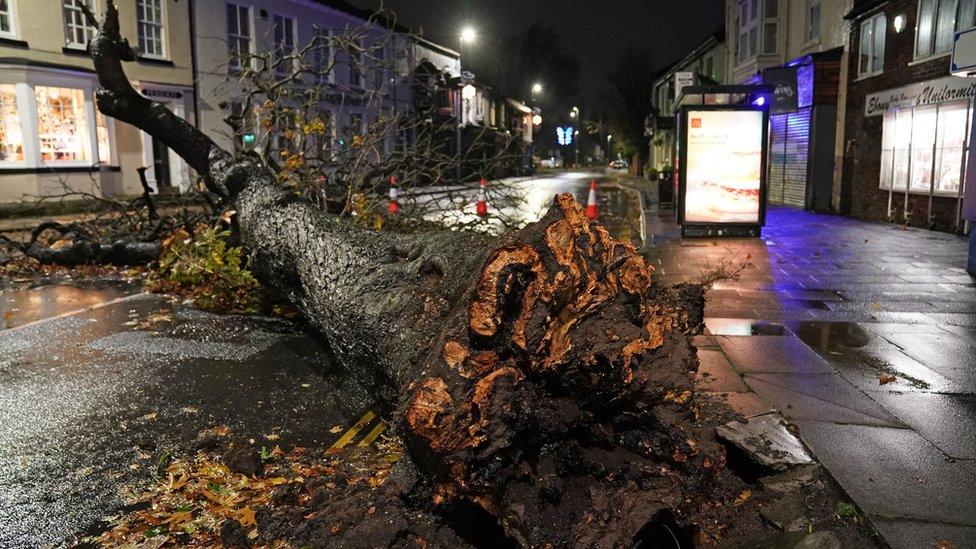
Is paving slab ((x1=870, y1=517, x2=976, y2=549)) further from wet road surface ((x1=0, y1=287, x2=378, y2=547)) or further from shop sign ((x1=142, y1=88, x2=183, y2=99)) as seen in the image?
shop sign ((x1=142, y1=88, x2=183, y2=99))

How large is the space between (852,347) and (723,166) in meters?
7.74

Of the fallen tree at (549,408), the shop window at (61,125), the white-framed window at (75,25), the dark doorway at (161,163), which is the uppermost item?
the white-framed window at (75,25)

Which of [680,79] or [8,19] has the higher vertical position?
[8,19]

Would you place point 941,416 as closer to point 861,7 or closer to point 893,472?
point 893,472

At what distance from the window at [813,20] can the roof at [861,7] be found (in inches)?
93.8

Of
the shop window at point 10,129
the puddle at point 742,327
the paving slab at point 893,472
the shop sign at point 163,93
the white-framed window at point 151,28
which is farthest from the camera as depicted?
the shop sign at point 163,93

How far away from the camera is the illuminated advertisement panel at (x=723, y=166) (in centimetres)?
→ 1277

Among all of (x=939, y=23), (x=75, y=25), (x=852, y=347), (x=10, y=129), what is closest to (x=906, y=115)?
(x=939, y=23)

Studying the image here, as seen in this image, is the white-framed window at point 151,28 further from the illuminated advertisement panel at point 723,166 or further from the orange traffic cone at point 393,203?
the illuminated advertisement panel at point 723,166

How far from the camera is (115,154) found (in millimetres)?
22219

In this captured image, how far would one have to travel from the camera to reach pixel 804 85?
19.4 metres

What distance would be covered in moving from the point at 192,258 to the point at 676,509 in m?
6.79

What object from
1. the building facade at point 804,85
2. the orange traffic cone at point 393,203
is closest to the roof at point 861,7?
the building facade at point 804,85

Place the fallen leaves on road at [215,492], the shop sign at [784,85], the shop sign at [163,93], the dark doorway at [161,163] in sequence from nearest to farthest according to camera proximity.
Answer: the fallen leaves on road at [215,492] < the shop sign at [784,85] < the shop sign at [163,93] < the dark doorway at [161,163]
